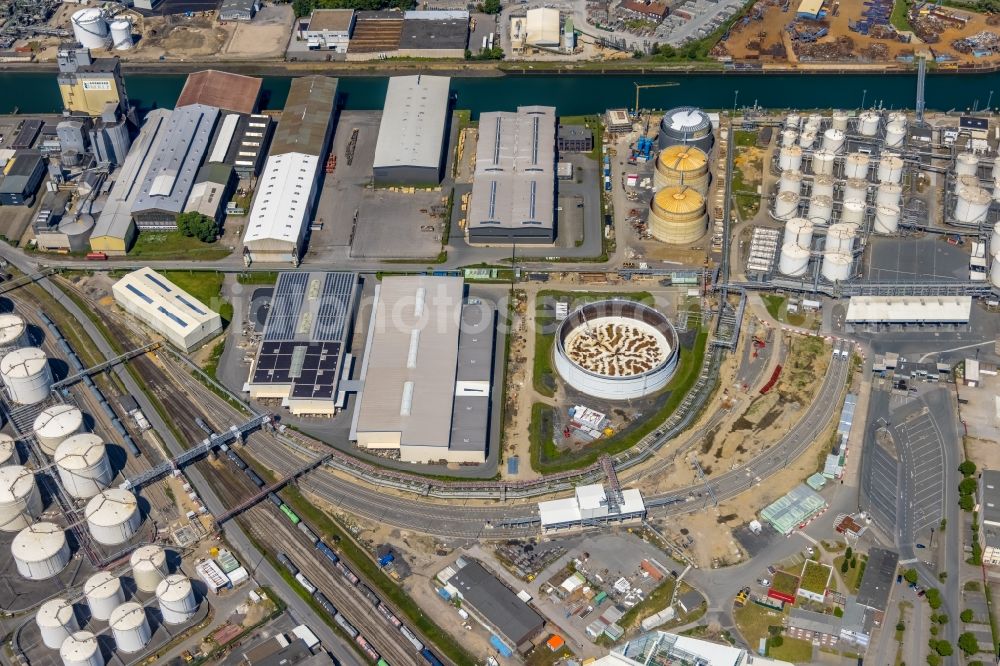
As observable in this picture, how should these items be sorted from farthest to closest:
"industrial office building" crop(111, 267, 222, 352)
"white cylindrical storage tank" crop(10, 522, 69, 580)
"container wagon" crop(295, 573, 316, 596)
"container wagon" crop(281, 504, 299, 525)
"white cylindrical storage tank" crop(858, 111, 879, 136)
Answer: "white cylindrical storage tank" crop(858, 111, 879, 136)
"industrial office building" crop(111, 267, 222, 352)
"container wagon" crop(281, 504, 299, 525)
"container wagon" crop(295, 573, 316, 596)
"white cylindrical storage tank" crop(10, 522, 69, 580)

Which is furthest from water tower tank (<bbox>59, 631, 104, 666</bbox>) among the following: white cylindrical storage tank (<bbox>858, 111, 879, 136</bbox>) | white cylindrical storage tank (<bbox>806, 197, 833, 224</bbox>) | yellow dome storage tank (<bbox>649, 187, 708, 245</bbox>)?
white cylindrical storage tank (<bbox>858, 111, 879, 136</bbox>)

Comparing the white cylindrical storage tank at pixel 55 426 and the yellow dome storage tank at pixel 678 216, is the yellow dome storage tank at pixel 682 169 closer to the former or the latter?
the yellow dome storage tank at pixel 678 216

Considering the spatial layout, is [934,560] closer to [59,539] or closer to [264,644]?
[264,644]

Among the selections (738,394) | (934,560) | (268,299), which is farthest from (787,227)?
(268,299)

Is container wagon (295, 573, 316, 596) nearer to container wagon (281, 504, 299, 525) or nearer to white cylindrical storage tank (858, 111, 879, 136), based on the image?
container wagon (281, 504, 299, 525)

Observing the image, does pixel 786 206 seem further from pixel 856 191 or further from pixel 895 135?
pixel 895 135

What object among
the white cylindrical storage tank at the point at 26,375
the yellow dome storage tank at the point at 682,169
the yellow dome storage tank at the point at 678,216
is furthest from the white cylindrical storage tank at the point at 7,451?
the yellow dome storage tank at the point at 682,169
